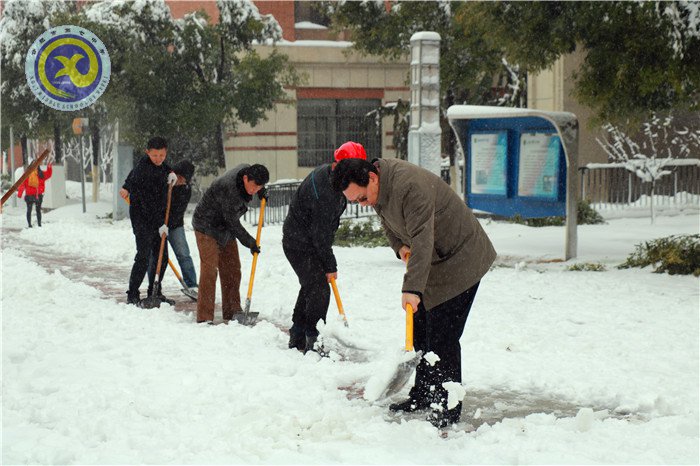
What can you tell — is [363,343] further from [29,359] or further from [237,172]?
[29,359]

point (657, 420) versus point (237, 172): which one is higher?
point (237, 172)

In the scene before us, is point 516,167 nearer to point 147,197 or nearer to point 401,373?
point 147,197

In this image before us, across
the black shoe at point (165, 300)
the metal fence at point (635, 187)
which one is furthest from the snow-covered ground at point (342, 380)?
the metal fence at point (635, 187)

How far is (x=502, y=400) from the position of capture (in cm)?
628

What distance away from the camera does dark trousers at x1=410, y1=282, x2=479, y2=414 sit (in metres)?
5.54

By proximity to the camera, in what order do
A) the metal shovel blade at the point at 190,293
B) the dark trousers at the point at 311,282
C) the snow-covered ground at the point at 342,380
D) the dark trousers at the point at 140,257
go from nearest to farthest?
the snow-covered ground at the point at 342,380 → the dark trousers at the point at 311,282 → the dark trousers at the point at 140,257 → the metal shovel blade at the point at 190,293

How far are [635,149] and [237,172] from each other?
18.3 meters

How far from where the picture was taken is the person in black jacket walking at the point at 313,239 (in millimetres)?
6879

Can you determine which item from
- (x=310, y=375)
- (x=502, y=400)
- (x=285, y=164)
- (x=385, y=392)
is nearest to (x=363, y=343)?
(x=310, y=375)

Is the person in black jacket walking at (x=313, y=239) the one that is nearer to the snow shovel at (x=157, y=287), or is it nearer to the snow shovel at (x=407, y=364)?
the snow shovel at (x=407, y=364)

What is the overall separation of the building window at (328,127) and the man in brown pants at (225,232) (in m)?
22.3

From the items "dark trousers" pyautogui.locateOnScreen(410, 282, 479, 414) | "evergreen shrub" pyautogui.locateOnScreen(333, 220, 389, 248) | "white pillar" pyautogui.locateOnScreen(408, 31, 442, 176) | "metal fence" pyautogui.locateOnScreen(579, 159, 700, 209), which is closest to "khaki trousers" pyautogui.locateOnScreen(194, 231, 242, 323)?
"dark trousers" pyautogui.locateOnScreen(410, 282, 479, 414)

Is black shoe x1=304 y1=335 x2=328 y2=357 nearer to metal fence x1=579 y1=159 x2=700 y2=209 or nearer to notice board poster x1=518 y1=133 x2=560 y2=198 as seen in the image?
notice board poster x1=518 y1=133 x2=560 y2=198

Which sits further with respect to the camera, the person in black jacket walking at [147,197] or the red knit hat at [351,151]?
the person in black jacket walking at [147,197]
